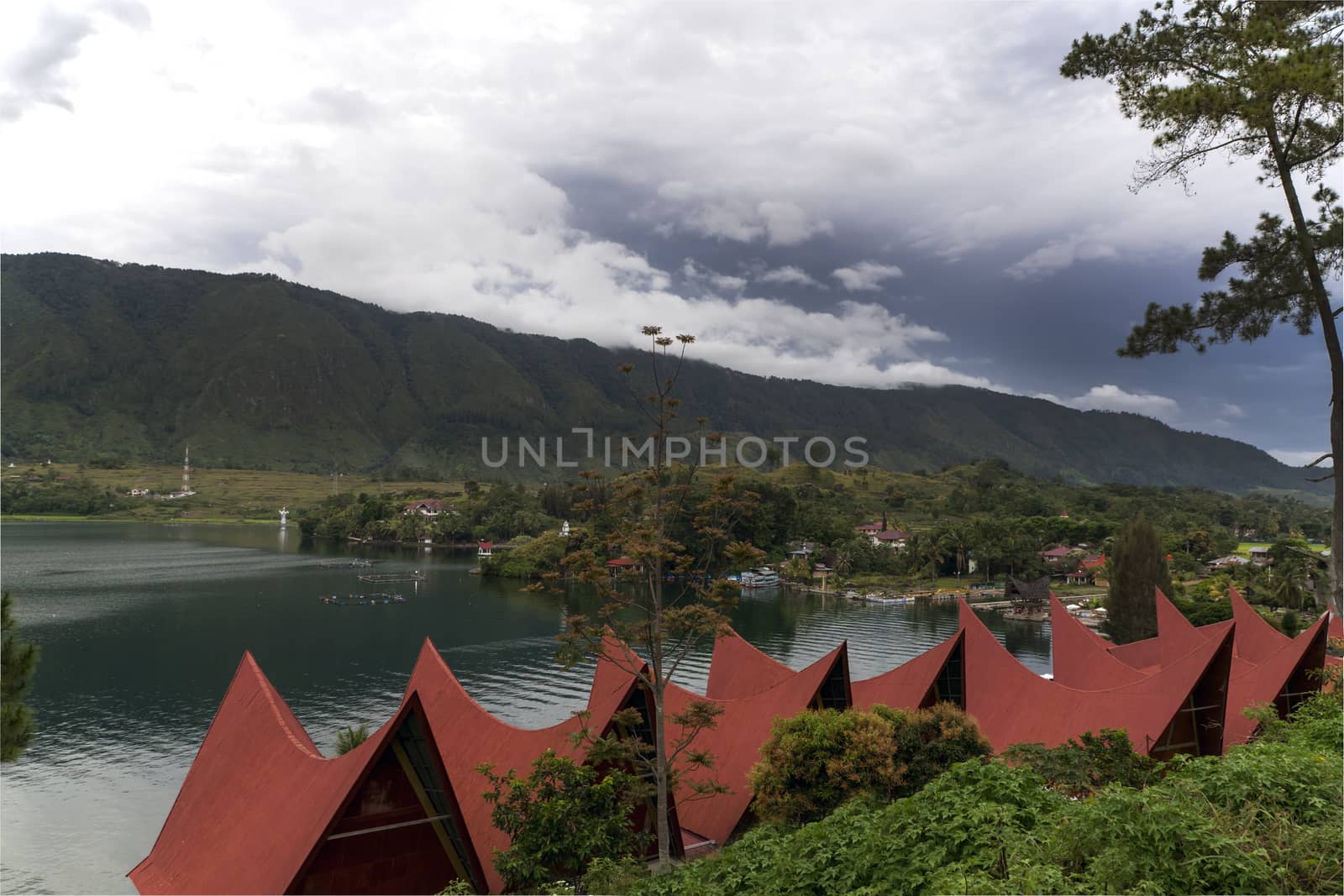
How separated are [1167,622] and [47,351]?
236 meters

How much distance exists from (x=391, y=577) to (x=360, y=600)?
41.2 ft

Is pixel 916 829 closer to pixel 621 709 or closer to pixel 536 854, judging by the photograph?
pixel 536 854

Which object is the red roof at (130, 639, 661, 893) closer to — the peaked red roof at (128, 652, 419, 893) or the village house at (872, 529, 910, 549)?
the peaked red roof at (128, 652, 419, 893)

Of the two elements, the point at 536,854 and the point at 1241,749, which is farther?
the point at 536,854

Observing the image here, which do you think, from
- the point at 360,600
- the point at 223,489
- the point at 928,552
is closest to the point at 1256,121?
the point at 360,600

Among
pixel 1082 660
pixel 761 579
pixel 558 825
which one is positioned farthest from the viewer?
pixel 761 579

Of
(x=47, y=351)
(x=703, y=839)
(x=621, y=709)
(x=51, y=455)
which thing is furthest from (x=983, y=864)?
(x=47, y=351)

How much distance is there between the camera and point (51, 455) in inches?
6097

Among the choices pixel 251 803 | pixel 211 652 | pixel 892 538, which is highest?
pixel 251 803

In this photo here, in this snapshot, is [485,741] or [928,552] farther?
[928,552]

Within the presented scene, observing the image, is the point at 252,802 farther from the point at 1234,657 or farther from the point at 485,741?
the point at 1234,657

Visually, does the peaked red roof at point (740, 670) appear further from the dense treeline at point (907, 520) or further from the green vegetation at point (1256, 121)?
the dense treeline at point (907, 520)

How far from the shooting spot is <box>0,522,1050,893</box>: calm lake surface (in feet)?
75.4

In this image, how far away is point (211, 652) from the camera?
139 feet
